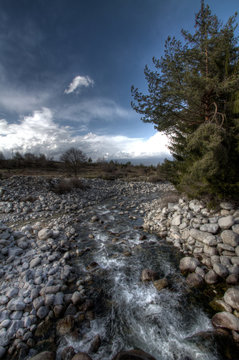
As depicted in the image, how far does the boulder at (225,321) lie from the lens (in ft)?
9.56

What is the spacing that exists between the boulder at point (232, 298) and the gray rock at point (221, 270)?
1.95 ft

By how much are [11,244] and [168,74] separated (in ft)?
34.2

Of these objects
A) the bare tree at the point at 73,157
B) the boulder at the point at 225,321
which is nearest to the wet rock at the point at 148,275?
the boulder at the point at 225,321

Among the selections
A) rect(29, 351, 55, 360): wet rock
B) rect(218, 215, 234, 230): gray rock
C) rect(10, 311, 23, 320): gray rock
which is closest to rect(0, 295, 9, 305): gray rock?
rect(10, 311, 23, 320): gray rock

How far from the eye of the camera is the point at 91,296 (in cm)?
386

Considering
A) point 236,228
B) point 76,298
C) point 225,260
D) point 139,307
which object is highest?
point 236,228

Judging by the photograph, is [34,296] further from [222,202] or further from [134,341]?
[222,202]

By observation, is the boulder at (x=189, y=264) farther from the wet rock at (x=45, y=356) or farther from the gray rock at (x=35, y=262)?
the gray rock at (x=35, y=262)

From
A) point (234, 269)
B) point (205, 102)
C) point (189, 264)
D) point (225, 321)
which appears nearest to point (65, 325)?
point (225, 321)

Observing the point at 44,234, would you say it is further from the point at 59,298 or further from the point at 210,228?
the point at 210,228

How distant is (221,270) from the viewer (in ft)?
13.5

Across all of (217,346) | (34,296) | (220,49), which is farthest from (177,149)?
(34,296)

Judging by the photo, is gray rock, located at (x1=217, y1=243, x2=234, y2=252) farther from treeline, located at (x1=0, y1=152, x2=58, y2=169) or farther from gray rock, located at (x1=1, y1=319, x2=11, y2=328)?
treeline, located at (x1=0, y1=152, x2=58, y2=169)

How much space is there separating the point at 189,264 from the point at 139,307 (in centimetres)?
219
